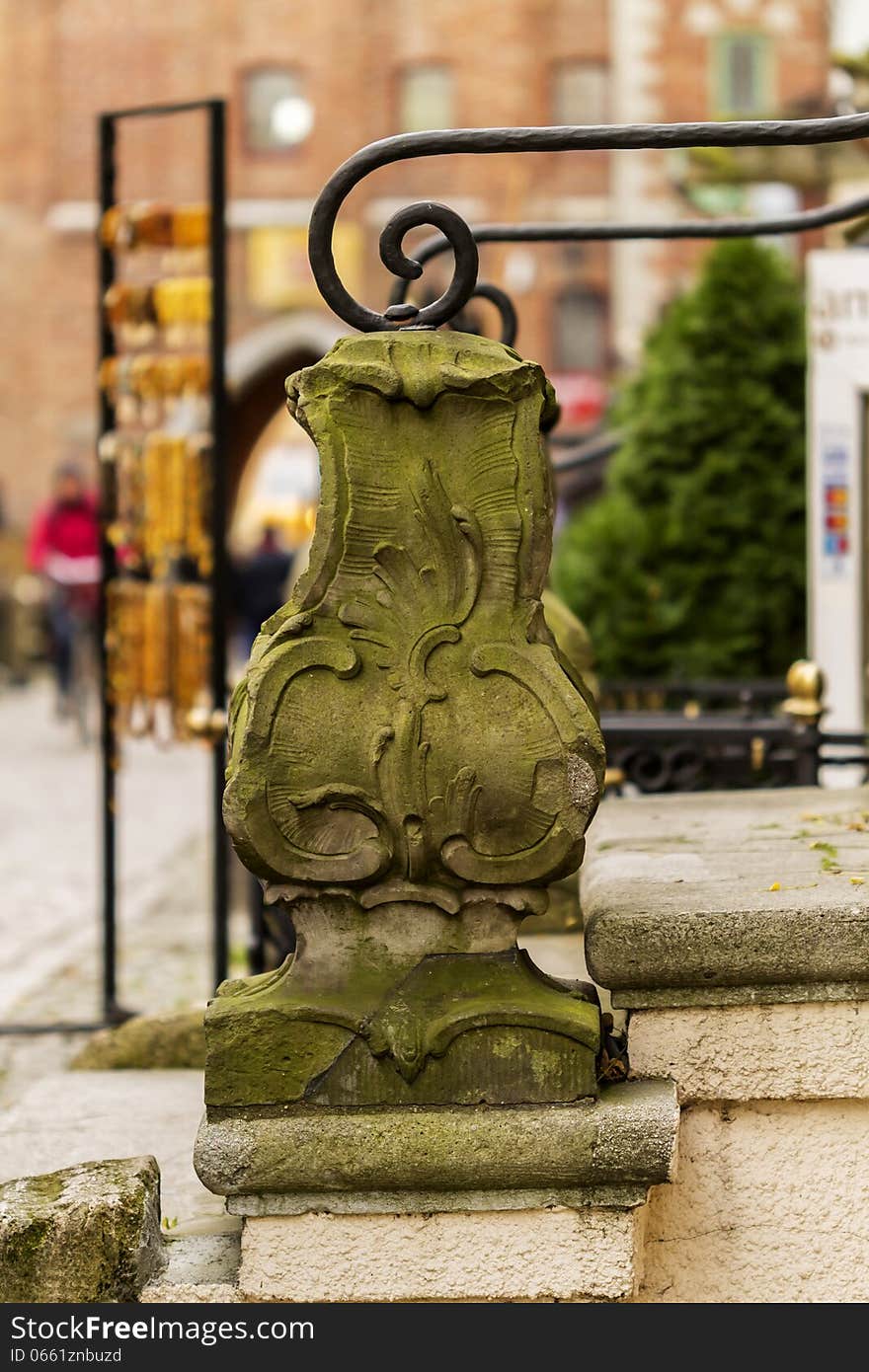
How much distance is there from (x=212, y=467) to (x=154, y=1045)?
7.49 feet

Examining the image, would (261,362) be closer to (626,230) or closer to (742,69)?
(742,69)

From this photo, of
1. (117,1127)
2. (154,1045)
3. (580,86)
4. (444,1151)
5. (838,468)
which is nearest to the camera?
(444,1151)

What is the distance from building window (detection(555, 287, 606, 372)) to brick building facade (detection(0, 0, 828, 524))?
0.04 m

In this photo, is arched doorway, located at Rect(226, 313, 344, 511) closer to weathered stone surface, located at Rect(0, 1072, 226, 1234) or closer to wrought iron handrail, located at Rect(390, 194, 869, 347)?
wrought iron handrail, located at Rect(390, 194, 869, 347)

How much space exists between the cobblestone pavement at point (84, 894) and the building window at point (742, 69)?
79.2ft

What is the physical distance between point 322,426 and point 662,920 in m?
0.82

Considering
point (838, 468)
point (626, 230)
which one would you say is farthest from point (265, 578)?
point (626, 230)

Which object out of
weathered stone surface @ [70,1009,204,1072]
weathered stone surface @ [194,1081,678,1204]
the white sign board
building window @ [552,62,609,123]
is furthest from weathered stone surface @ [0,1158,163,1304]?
building window @ [552,62,609,123]

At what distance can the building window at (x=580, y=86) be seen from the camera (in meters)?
38.9

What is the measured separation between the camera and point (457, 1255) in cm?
281

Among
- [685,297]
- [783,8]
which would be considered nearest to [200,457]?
[685,297]

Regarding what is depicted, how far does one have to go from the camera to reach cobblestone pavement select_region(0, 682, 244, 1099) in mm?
7168

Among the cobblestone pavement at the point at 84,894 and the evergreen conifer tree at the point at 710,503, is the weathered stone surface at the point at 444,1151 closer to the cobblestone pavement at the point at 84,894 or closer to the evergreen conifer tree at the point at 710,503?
the cobblestone pavement at the point at 84,894

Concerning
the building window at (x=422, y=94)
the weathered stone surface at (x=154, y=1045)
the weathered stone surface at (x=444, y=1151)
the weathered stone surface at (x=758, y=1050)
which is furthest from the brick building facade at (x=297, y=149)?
the weathered stone surface at (x=444, y=1151)
